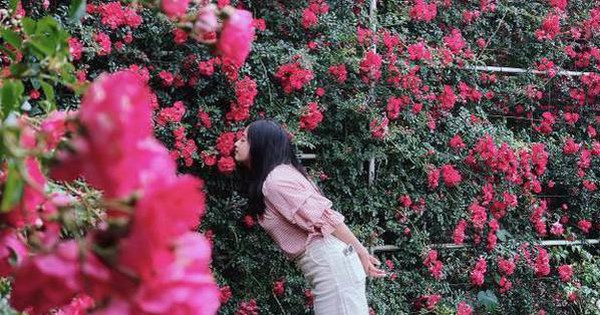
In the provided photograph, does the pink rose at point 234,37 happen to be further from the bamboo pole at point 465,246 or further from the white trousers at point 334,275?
the bamboo pole at point 465,246

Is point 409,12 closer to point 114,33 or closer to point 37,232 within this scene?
point 114,33

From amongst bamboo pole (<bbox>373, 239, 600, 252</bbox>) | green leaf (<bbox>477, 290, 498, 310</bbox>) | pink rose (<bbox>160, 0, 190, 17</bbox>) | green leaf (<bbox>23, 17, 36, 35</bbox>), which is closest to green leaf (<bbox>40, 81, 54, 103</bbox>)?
green leaf (<bbox>23, 17, 36, 35</bbox>)

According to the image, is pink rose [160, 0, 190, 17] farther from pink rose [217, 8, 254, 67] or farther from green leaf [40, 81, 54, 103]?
green leaf [40, 81, 54, 103]

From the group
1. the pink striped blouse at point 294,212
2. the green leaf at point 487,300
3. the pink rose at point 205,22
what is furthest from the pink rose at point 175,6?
the green leaf at point 487,300

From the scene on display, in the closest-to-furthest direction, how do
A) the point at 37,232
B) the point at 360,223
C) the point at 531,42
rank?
the point at 37,232 → the point at 360,223 → the point at 531,42

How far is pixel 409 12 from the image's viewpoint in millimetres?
3701

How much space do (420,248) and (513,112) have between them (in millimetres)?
1175

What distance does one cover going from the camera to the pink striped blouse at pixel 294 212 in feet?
8.67

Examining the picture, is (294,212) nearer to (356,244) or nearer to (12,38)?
(356,244)

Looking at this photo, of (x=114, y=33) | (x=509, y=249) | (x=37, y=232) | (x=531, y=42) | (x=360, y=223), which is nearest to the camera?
(x=37, y=232)

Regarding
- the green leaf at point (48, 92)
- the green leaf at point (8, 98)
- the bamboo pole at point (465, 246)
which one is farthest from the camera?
the bamboo pole at point (465, 246)

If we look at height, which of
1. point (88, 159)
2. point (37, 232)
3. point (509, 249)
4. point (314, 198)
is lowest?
point (509, 249)

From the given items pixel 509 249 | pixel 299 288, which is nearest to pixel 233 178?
pixel 299 288

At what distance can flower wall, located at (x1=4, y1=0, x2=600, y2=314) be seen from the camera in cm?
309
